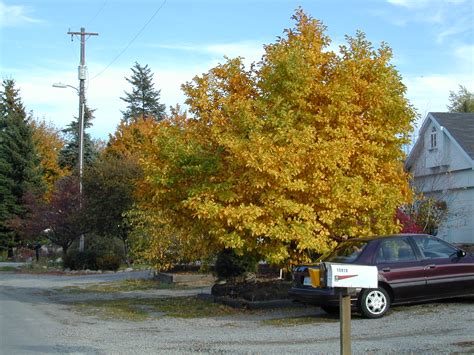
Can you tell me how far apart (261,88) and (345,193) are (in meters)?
3.08

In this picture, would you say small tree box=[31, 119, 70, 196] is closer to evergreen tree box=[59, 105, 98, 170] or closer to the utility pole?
evergreen tree box=[59, 105, 98, 170]

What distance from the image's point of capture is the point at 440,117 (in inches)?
990

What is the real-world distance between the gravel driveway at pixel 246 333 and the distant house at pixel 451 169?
36.5ft

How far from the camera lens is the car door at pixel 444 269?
11656 millimetres

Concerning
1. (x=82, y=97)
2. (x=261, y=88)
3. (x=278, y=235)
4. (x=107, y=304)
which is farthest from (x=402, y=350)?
(x=82, y=97)

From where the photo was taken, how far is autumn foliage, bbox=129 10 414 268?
12.0 meters

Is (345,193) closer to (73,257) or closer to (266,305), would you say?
(266,305)

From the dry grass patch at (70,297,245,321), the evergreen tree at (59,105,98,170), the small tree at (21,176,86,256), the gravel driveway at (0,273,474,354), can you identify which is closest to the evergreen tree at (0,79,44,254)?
the evergreen tree at (59,105,98,170)

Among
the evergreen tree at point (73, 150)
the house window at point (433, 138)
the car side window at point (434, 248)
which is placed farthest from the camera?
the evergreen tree at point (73, 150)

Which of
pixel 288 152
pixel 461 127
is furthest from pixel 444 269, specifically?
pixel 461 127

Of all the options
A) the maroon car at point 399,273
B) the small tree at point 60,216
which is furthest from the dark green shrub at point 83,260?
the maroon car at point 399,273

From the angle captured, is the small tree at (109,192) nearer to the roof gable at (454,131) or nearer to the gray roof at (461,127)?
the roof gable at (454,131)

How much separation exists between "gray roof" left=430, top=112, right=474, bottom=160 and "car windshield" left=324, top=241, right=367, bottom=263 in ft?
39.8

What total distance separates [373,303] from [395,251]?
3.65 ft
